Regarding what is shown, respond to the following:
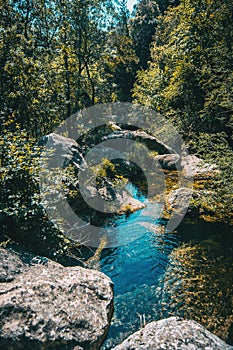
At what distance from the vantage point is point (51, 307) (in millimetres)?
4094

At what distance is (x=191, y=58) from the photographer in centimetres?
1296

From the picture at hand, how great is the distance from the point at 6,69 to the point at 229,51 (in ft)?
27.3

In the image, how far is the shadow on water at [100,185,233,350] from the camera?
5.26 m

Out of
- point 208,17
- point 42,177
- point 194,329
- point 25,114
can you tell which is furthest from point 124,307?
point 208,17

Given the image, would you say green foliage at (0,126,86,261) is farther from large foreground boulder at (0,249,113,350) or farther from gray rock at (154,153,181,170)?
gray rock at (154,153,181,170)

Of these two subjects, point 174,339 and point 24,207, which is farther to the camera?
point 24,207

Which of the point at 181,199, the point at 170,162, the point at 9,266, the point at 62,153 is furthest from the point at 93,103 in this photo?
the point at 9,266

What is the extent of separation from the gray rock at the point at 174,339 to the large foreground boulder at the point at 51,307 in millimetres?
585

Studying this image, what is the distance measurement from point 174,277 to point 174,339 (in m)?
2.50

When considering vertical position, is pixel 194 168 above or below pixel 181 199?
above

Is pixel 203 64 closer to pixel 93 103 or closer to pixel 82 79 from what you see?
pixel 82 79

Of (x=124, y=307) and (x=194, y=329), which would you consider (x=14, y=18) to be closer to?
(x=124, y=307)

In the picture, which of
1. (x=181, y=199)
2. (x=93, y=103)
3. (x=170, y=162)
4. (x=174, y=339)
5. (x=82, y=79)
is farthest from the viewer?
(x=93, y=103)

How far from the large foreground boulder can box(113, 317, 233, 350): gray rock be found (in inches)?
23.0
